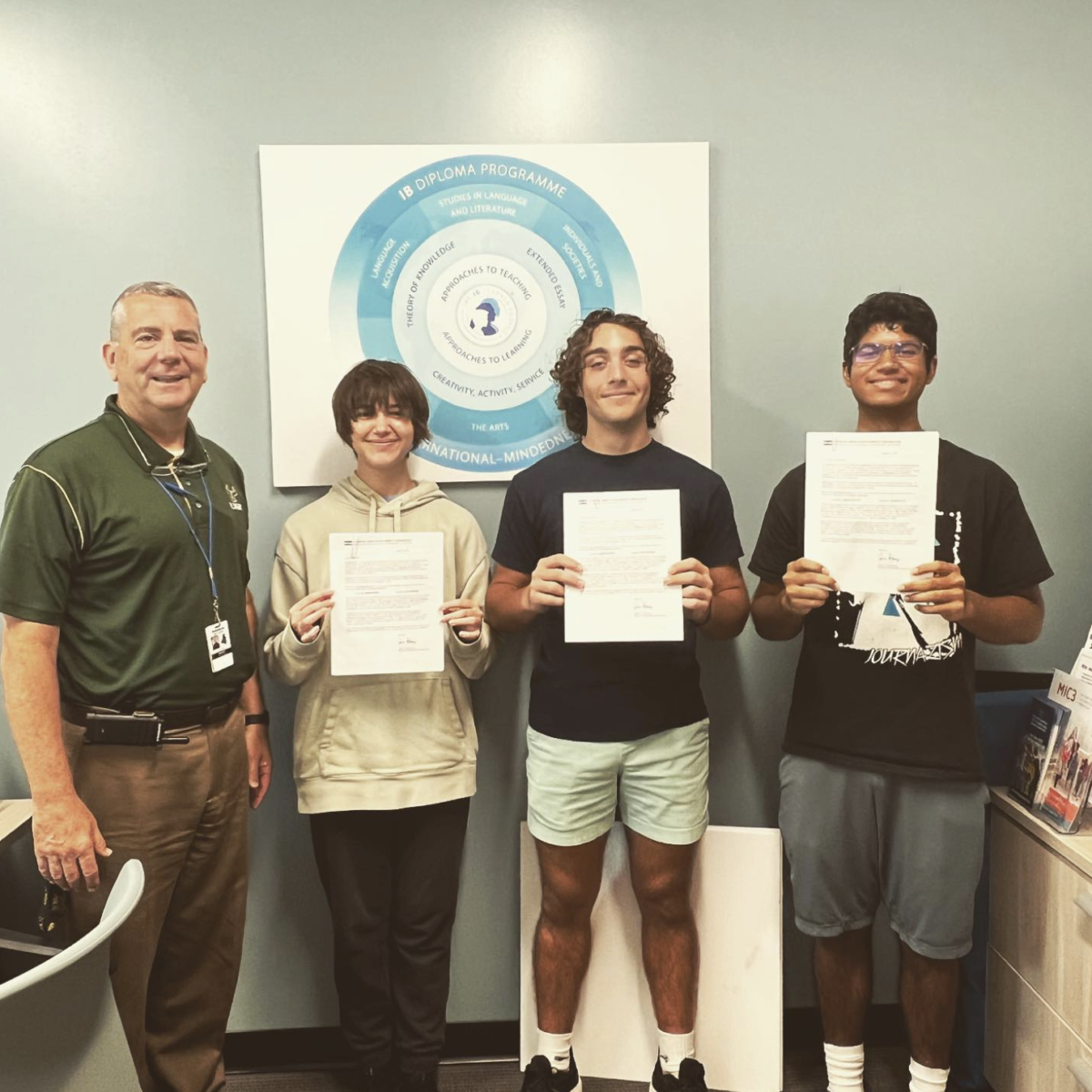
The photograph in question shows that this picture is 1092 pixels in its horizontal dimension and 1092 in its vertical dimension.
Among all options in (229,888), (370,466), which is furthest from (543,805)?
(370,466)

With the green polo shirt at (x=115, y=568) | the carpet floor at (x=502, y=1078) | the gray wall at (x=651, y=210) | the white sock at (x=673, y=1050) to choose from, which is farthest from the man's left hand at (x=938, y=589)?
the green polo shirt at (x=115, y=568)

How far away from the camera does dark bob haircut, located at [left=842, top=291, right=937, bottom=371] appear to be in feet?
5.47

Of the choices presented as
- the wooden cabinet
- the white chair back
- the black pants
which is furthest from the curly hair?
the white chair back

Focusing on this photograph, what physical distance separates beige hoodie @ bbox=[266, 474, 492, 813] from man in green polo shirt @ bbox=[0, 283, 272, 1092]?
0.44 ft

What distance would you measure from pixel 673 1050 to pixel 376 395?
162 cm

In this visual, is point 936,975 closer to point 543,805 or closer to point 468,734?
point 543,805

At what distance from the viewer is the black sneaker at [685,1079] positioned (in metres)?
1.82

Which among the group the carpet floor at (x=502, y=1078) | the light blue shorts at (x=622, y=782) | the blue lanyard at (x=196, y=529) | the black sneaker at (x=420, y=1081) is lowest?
the carpet floor at (x=502, y=1078)

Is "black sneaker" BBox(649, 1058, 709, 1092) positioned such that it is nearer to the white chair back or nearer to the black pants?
the black pants

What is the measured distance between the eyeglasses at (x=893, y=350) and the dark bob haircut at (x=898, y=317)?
0.07 feet

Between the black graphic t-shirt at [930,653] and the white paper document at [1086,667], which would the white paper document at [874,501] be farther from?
the white paper document at [1086,667]

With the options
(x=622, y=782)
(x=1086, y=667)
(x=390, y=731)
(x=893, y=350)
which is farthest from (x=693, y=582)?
(x=1086, y=667)

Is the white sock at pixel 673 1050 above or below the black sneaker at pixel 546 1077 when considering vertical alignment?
above

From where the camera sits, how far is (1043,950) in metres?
1.70
